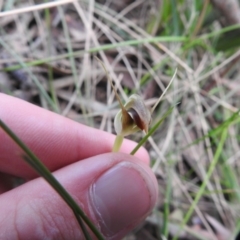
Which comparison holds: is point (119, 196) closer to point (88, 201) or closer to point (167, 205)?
point (88, 201)

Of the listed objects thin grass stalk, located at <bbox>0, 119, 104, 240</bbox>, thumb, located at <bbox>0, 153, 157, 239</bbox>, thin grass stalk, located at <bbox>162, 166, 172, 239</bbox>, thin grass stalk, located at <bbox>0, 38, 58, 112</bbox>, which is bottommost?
thin grass stalk, located at <bbox>162, 166, 172, 239</bbox>

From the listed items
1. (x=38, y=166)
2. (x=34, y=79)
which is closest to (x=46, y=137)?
(x=34, y=79)

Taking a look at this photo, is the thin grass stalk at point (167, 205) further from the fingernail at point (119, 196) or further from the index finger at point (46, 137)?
the fingernail at point (119, 196)

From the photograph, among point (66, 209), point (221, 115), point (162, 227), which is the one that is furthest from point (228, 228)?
point (66, 209)

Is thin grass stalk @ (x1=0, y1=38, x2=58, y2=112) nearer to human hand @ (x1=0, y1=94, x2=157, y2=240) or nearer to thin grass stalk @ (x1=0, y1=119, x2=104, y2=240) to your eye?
human hand @ (x1=0, y1=94, x2=157, y2=240)

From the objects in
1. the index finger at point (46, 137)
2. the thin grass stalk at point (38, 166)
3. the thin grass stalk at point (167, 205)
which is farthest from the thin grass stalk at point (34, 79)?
the thin grass stalk at point (38, 166)

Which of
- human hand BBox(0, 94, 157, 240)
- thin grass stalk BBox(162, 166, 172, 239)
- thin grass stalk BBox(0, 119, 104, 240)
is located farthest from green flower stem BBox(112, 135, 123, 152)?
thin grass stalk BBox(162, 166, 172, 239)
